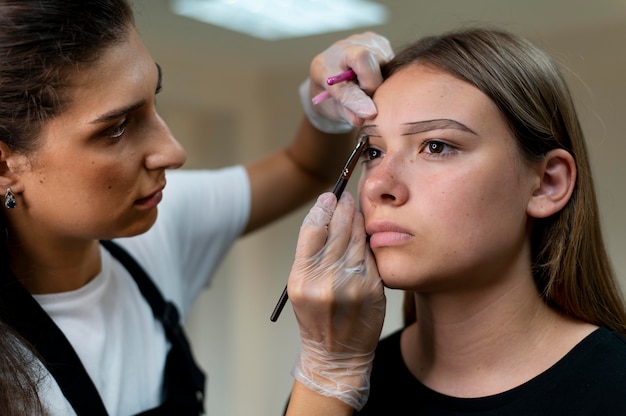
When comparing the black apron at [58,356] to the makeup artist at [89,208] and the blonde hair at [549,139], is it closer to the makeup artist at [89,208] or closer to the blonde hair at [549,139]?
the makeup artist at [89,208]

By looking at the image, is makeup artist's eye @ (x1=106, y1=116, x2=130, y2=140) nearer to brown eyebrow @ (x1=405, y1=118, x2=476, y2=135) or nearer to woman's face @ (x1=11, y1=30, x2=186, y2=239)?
woman's face @ (x1=11, y1=30, x2=186, y2=239)

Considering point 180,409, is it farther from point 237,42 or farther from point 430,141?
point 237,42

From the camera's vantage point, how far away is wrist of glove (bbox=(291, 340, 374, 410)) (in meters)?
1.15

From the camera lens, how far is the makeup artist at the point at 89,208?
1.19 metres

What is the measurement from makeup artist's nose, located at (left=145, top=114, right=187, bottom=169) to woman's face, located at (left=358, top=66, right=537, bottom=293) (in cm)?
38

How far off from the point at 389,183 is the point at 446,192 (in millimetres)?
95

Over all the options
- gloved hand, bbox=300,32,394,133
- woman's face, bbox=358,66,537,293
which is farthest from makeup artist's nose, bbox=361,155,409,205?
gloved hand, bbox=300,32,394,133

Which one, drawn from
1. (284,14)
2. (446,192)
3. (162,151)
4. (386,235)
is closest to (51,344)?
(162,151)

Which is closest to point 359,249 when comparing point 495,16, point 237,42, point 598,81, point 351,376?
point 351,376

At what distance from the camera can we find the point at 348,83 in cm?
136

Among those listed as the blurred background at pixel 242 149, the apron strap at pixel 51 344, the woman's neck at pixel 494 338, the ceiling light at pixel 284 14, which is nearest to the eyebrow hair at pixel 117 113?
the apron strap at pixel 51 344

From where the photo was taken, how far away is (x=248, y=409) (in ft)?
15.4

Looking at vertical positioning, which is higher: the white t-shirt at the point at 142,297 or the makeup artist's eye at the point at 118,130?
the makeup artist's eye at the point at 118,130

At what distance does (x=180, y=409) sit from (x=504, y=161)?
2.71 ft
